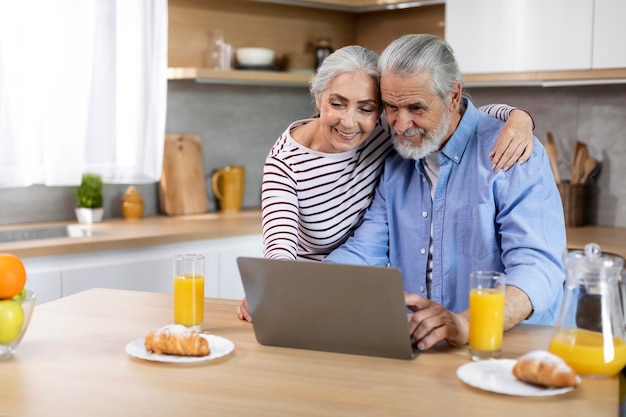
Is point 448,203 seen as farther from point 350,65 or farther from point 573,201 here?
point 573,201

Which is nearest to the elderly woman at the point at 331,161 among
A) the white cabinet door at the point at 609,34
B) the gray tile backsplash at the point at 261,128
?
the white cabinet door at the point at 609,34

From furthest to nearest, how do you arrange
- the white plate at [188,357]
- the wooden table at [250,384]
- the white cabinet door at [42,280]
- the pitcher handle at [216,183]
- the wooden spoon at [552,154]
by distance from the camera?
the pitcher handle at [216,183] → the wooden spoon at [552,154] → the white cabinet door at [42,280] → the white plate at [188,357] → the wooden table at [250,384]

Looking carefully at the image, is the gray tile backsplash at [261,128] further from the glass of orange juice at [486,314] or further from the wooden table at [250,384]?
the glass of orange juice at [486,314]

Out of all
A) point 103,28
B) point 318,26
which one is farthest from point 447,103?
point 318,26

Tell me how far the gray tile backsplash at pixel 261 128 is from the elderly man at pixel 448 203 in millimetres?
1864

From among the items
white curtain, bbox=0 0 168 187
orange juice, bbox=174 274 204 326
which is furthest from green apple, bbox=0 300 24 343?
white curtain, bbox=0 0 168 187

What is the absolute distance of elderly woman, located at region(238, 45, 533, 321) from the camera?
7.30ft

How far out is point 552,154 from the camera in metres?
3.98

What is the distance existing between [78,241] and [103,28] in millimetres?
1025

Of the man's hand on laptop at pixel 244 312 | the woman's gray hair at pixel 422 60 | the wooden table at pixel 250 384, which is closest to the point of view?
the wooden table at pixel 250 384

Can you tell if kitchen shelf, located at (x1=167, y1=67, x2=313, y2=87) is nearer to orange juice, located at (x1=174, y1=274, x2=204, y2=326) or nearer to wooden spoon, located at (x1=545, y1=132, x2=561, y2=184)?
wooden spoon, located at (x1=545, y1=132, x2=561, y2=184)

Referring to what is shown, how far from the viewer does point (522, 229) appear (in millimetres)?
2078

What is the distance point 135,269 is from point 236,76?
41.8 inches

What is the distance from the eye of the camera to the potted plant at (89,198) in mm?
3775
